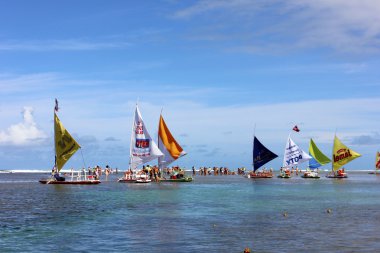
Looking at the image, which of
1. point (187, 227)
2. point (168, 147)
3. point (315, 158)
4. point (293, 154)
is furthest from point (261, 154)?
point (187, 227)

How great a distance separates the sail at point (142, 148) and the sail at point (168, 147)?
3.60 metres

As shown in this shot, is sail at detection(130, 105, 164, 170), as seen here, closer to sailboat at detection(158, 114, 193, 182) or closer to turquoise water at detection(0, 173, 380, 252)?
sailboat at detection(158, 114, 193, 182)

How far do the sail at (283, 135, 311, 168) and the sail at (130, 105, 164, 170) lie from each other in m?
41.5

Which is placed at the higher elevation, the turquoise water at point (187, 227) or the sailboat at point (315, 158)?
the sailboat at point (315, 158)

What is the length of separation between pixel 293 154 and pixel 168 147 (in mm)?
39030

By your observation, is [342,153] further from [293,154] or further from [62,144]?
[62,144]

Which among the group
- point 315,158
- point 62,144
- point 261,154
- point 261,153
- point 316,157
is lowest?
point 315,158

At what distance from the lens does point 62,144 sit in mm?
78750

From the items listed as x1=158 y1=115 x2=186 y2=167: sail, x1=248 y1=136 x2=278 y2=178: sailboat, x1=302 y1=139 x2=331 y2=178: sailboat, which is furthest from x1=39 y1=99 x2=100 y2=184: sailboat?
x1=302 y1=139 x2=331 y2=178: sailboat

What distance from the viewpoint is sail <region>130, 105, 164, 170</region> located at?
85000mm

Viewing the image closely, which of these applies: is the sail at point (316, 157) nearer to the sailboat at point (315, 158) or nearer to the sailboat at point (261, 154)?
the sailboat at point (315, 158)

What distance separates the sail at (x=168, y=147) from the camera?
88.8m

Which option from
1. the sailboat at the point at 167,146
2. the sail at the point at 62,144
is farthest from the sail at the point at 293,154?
the sail at the point at 62,144

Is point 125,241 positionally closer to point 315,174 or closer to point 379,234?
point 379,234
